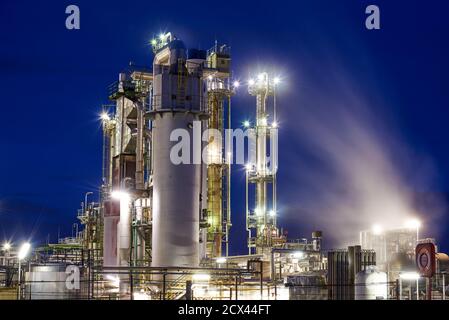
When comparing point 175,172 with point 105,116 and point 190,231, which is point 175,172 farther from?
point 105,116

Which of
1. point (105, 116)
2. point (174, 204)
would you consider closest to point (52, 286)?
point (174, 204)

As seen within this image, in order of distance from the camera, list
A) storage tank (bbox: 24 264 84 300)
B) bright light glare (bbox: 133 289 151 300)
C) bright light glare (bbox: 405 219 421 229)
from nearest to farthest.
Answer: storage tank (bbox: 24 264 84 300) → bright light glare (bbox: 133 289 151 300) → bright light glare (bbox: 405 219 421 229)

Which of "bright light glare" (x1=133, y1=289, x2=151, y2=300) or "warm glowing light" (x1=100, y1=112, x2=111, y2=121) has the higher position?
"warm glowing light" (x1=100, y1=112, x2=111, y2=121)

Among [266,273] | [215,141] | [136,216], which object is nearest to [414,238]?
[266,273]

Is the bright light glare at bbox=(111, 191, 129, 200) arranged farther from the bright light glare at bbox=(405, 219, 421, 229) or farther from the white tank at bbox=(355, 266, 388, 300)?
the bright light glare at bbox=(405, 219, 421, 229)

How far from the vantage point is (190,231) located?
43.0 m

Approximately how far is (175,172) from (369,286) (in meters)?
15.0

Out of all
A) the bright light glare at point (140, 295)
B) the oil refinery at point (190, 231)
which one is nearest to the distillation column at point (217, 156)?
the oil refinery at point (190, 231)

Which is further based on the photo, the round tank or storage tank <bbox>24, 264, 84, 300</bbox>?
the round tank

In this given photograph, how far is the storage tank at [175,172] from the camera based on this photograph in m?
42.8

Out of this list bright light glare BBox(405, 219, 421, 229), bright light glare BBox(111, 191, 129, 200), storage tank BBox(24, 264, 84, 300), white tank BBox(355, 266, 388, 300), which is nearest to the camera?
storage tank BBox(24, 264, 84, 300)

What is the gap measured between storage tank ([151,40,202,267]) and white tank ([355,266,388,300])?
1254 centimetres

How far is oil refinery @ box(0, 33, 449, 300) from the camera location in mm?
33531

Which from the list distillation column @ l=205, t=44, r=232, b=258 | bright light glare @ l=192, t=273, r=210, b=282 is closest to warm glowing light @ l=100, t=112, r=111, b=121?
A: distillation column @ l=205, t=44, r=232, b=258
